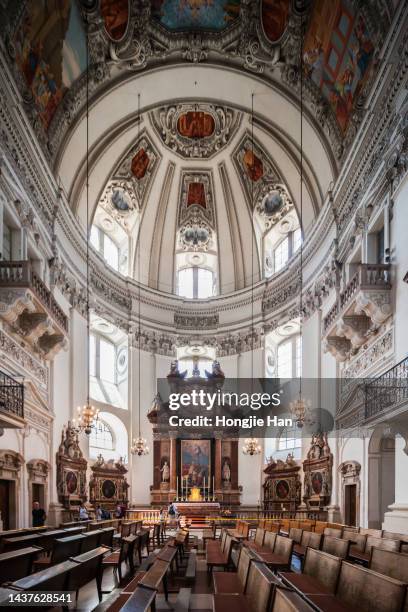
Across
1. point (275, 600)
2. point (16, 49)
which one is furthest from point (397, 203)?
point (275, 600)

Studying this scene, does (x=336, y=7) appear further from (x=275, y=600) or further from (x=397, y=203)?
(x=275, y=600)

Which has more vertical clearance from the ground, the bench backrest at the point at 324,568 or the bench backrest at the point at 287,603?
the bench backrest at the point at 287,603

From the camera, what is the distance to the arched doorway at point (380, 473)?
44.1ft

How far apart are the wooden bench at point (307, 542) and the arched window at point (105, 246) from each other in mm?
16327

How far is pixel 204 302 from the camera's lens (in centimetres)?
2581

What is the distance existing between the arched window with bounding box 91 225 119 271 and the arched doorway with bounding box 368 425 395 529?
13.2 meters

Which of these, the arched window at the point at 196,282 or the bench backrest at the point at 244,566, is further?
the arched window at the point at 196,282

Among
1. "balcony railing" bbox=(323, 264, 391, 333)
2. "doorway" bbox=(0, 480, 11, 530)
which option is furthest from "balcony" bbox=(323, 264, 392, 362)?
"doorway" bbox=(0, 480, 11, 530)

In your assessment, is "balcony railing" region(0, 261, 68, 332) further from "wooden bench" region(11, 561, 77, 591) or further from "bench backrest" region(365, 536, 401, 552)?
"bench backrest" region(365, 536, 401, 552)

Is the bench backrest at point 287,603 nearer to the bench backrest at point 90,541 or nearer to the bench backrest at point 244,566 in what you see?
the bench backrest at point 244,566

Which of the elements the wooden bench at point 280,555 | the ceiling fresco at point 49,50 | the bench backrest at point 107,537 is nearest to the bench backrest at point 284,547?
the wooden bench at point 280,555

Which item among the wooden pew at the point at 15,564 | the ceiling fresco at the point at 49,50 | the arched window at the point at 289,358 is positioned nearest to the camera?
the wooden pew at the point at 15,564

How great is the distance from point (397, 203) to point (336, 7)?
19.0ft

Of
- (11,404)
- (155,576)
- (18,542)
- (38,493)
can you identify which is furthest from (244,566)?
(38,493)
